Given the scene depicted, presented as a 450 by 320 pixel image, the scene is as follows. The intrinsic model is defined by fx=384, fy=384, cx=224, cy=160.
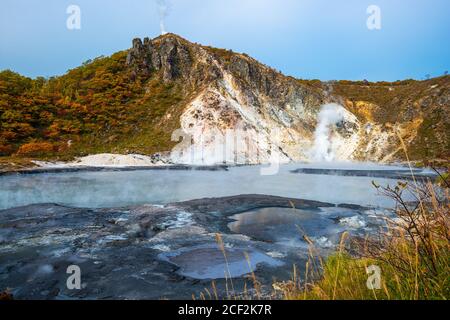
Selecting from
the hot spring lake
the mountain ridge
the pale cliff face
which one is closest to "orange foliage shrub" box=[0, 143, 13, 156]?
the mountain ridge

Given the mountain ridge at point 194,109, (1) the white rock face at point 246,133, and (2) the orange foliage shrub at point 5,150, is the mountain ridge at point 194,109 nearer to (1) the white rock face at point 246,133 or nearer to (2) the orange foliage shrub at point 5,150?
(2) the orange foliage shrub at point 5,150

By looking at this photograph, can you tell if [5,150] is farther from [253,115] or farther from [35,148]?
[253,115]

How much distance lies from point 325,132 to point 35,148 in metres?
51.1

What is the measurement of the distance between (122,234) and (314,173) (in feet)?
99.9

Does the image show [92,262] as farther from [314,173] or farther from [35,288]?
[314,173]

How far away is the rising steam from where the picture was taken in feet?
234

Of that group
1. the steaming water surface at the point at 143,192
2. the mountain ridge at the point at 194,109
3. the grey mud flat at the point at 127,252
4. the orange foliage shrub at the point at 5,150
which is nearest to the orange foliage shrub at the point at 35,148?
the mountain ridge at the point at 194,109

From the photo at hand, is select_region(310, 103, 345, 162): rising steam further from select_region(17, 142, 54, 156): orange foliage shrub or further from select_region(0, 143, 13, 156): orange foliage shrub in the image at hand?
select_region(0, 143, 13, 156): orange foliage shrub

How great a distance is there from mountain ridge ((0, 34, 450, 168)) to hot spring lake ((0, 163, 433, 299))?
31.3m

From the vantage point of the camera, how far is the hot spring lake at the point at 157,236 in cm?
837

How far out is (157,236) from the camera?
12641mm

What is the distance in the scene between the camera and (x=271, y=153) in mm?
60344

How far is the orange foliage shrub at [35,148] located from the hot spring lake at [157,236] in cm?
2523
